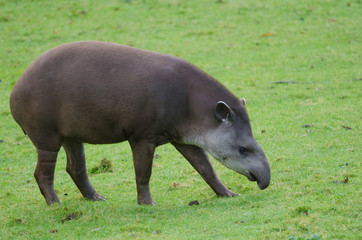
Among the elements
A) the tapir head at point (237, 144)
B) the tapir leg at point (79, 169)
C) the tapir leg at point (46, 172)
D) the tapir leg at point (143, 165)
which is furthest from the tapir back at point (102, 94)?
the tapir leg at point (79, 169)

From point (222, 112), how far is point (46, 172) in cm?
264

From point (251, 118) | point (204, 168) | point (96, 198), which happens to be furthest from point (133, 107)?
point (251, 118)

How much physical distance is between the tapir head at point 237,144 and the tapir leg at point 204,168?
396 millimetres

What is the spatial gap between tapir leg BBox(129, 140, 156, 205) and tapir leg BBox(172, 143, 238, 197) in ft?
2.32

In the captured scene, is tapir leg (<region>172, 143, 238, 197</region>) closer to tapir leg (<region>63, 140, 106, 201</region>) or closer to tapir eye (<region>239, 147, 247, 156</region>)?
tapir eye (<region>239, 147, 247, 156</region>)

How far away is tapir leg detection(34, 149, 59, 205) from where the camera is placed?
7.96m

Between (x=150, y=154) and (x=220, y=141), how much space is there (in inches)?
38.4

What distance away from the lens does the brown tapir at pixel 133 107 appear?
24.8 ft

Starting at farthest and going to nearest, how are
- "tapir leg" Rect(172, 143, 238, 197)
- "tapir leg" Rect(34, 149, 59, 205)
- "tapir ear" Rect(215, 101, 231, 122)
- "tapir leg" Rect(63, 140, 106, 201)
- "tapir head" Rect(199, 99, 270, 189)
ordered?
"tapir leg" Rect(63, 140, 106, 201) < "tapir leg" Rect(172, 143, 238, 197) < "tapir leg" Rect(34, 149, 59, 205) < "tapir head" Rect(199, 99, 270, 189) < "tapir ear" Rect(215, 101, 231, 122)

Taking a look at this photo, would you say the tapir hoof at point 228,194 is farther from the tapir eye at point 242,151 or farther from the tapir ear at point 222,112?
the tapir ear at point 222,112

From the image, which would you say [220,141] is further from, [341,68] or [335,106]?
[341,68]

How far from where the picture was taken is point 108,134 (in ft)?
25.5

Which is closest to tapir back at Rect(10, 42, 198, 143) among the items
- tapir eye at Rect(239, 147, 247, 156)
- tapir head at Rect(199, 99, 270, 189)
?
tapir head at Rect(199, 99, 270, 189)

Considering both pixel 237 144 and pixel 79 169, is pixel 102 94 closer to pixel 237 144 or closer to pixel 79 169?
pixel 79 169
